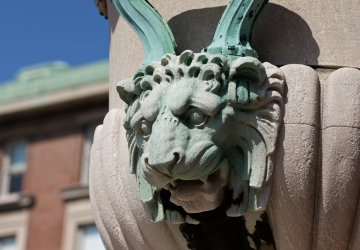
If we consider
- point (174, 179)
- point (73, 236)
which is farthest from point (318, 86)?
point (73, 236)

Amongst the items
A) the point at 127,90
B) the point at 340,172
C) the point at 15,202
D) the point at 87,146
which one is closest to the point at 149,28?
the point at 127,90

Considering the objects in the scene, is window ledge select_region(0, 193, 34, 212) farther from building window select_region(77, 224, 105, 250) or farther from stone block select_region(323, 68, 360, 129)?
stone block select_region(323, 68, 360, 129)

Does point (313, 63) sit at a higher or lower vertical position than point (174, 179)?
higher

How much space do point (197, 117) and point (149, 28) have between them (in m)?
0.53

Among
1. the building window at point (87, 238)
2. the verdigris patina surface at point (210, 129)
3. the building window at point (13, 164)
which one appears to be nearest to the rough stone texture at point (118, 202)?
the verdigris patina surface at point (210, 129)

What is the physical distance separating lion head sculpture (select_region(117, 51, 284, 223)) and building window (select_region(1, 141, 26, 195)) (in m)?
19.7

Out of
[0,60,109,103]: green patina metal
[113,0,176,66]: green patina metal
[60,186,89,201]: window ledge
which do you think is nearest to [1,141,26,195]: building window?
[0,60,109,103]: green patina metal

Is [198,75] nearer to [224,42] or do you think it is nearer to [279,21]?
[224,42]

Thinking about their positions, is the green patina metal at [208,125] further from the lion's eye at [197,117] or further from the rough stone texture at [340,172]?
the rough stone texture at [340,172]

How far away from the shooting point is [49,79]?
22.5 meters

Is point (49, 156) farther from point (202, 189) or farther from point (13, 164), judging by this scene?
point (202, 189)

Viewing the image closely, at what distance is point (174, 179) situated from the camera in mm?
2877

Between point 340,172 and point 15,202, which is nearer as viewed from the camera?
point 340,172

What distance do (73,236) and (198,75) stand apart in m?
17.8
